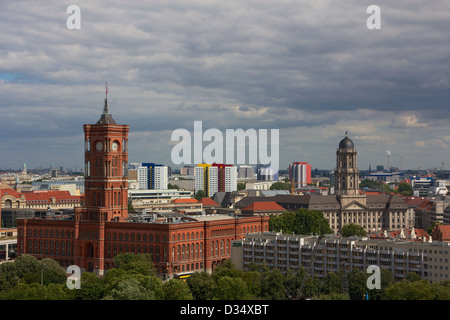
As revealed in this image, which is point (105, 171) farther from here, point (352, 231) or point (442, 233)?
point (442, 233)

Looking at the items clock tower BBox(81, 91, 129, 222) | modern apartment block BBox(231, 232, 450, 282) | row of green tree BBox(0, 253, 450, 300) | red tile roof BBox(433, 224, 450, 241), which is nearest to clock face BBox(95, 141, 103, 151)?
clock tower BBox(81, 91, 129, 222)

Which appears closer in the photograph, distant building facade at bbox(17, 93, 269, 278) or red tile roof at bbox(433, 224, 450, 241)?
distant building facade at bbox(17, 93, 269, 278)

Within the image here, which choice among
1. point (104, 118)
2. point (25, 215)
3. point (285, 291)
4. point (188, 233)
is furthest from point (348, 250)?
point (25, 215)

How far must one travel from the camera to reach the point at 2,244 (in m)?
170

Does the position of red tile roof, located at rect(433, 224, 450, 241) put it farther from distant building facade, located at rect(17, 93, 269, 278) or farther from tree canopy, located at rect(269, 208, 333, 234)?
distant building facade, located at rect(17, 93, 269, 278)

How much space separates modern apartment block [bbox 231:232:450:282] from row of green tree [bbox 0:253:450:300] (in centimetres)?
569

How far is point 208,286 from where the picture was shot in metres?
112

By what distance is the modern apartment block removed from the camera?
121 m

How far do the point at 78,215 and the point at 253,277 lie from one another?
46.7 m

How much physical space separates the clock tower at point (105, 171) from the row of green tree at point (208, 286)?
76.1ft

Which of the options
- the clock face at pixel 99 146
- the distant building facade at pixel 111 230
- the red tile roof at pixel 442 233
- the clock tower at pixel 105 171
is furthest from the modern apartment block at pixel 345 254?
the clock face at pixel 99 146

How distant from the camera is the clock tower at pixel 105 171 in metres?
150
